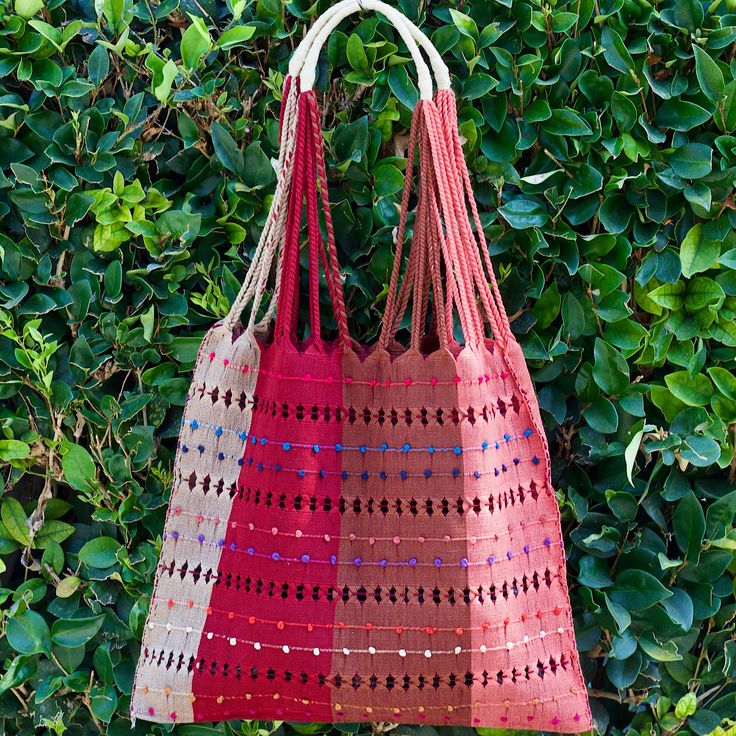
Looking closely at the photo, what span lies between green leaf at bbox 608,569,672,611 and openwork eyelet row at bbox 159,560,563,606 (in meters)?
0.24

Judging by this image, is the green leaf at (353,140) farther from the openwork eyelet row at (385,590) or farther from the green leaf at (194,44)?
the openwork eyelet row at (385,590)

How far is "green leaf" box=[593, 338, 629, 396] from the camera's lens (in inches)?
42.4

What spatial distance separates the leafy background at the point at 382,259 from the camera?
1.06 metres

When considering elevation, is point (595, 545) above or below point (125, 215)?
below

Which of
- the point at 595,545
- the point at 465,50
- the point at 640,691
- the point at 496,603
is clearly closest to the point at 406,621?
the point at 496,603

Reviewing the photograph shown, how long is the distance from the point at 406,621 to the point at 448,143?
0.61 meters

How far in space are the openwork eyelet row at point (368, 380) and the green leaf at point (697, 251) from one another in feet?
1.27

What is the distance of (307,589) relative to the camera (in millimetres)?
887

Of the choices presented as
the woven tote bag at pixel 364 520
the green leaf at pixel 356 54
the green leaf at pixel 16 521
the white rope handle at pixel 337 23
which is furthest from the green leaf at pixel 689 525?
the green leaf at pixel 16 521

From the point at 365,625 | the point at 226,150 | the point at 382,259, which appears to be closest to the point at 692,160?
the point at 382,259

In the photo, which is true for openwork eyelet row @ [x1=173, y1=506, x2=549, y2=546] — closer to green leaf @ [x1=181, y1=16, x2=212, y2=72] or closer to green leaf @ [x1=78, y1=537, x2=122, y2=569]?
green leaf @ [x1=78, y1=537, x2=122, y2=569]

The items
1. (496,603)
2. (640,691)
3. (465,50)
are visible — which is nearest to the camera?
(496,603)

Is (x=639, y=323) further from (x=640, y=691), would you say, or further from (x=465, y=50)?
(x=640, y=691)

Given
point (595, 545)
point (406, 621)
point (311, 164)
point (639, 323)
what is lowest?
point (595, 545)
